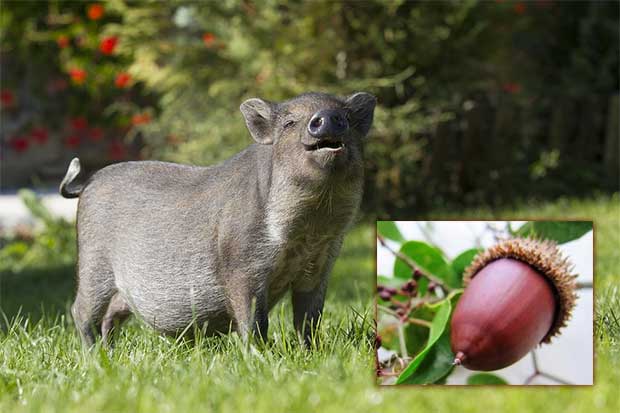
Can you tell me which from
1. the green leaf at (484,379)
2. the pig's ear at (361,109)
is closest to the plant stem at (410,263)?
the green leaf at (484,379)

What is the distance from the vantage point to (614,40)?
11758 mm

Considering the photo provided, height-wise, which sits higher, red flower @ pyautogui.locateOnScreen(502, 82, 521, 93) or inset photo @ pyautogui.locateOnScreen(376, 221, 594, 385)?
red flower @ pyautogui.locateOnScreen(502, 82, 521, 93)

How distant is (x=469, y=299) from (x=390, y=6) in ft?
20.7

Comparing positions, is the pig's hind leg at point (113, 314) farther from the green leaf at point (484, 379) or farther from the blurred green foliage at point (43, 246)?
the blurred green foliage at point (43, 246)

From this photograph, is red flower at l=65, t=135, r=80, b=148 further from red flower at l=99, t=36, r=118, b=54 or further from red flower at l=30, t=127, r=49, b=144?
red flower at l=99, t=36, r=118, b=54

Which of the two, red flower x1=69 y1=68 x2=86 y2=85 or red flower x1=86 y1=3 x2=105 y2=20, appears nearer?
red flower x1=86 y1=3 x2=105 y2=20

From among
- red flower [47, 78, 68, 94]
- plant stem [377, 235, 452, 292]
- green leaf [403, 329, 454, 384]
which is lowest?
green leaf [403, 329, 454, 384]

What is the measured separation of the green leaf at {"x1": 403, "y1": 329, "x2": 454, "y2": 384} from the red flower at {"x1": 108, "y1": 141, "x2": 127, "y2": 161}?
31.6ft

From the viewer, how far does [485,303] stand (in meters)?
2.79

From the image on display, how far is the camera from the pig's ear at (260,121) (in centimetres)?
318

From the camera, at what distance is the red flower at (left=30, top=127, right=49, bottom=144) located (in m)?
11.7

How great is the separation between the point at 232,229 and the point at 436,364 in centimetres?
86

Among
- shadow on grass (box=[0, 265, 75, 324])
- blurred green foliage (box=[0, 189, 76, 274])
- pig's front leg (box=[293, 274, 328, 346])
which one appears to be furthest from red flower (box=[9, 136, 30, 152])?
pig's front leg (box=[293, 274, 328, 346])

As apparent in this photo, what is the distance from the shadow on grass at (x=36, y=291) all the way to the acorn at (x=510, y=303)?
3.22m
